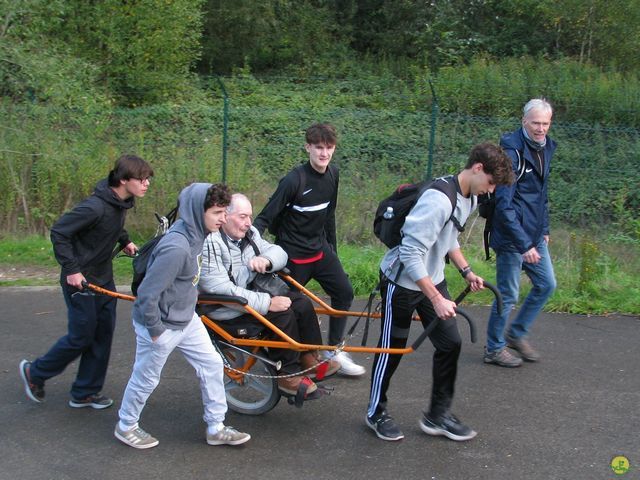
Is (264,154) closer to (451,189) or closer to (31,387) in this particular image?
(31,387)

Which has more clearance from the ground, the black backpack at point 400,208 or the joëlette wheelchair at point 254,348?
the black backpack at point 400,208

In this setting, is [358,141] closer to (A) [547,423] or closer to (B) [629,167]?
(B) [629,167]

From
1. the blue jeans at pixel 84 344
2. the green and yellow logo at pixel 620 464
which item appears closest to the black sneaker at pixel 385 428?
the green and yellow logo at pixel 620 464

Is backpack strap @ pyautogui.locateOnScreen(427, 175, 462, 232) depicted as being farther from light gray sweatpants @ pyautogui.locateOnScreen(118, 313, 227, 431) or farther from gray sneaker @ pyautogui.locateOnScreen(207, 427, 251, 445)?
gray sneaker @ pyautogui.locateOnScreen(207, 427, 251, 445)

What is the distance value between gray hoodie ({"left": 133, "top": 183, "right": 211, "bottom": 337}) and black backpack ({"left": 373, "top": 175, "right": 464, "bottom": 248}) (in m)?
1.05

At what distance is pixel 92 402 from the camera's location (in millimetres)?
5105

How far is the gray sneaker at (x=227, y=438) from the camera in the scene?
14.8 ft

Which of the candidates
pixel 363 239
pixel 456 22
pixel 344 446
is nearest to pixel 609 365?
pixel 344 446

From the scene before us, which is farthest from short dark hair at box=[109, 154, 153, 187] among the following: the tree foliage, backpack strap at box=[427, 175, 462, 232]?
the tree foliage

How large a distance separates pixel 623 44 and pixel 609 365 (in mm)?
13358

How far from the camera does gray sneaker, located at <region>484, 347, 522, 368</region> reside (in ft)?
19.0

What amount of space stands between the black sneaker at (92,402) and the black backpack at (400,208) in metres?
2.15

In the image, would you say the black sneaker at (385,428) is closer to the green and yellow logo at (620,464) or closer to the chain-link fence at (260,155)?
the green and yellow logo at (620,464)

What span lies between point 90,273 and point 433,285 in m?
2.18
